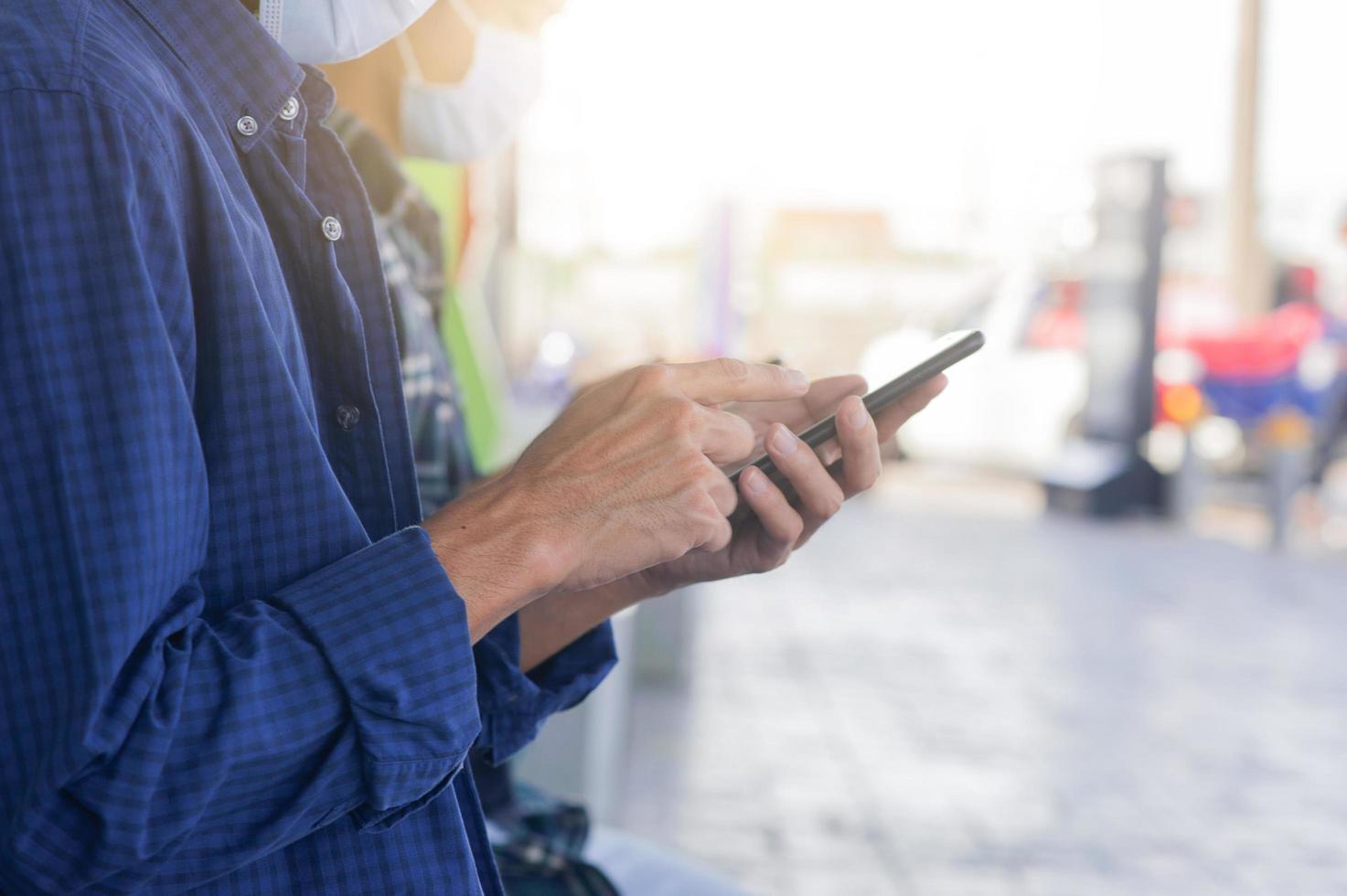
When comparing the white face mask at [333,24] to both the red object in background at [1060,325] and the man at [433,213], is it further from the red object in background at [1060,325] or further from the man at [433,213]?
the red object in background at [1060,325]

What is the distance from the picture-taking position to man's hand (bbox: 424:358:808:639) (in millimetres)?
733

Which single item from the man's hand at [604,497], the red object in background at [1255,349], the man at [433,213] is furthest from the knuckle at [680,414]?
the red object in background at [1255,349]

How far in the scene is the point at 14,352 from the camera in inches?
23.1

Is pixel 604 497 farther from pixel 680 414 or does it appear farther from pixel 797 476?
pixel 797 476

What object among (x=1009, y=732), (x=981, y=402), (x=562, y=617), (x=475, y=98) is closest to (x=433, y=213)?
(x=475, y=98)

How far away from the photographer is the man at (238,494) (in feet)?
1.94

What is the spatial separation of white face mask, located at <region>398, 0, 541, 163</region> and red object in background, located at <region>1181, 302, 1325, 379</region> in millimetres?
5908

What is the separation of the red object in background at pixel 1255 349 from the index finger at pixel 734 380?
20.7ft

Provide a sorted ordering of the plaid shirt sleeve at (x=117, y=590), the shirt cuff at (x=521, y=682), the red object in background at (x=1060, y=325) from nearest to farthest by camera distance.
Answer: the plaid shirt sleeve at (x=117, y=590)
the shirt cuff at (x=521, y=682)
the red object in background at (x=1060, y=325)

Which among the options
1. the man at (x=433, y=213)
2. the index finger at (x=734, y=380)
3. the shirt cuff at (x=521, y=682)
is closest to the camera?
the index finger at (x=734, y=380)

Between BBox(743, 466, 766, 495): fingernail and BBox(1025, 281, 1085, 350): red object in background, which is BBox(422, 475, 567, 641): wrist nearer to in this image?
BBox(743, 466, 766, 495): fingernail

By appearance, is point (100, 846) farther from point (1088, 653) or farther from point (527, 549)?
point (1088, 653)

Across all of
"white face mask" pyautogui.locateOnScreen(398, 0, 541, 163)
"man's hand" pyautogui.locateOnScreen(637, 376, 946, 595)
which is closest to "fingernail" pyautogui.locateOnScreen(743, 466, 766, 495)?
"man's hand" pyautogui.locateOnScreen(637, 376, 946, 595)

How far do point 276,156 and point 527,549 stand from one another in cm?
29
